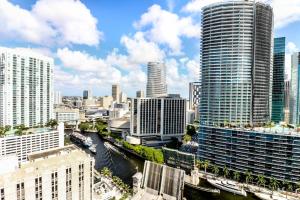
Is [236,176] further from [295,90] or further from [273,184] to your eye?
[295,90]

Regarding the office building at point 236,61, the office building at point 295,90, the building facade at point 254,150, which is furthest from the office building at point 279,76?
the building facade at point 254,150

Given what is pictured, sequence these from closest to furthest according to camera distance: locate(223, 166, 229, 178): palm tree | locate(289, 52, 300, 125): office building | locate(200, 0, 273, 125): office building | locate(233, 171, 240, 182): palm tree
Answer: locate(233, 171, 240, 182): palm tree < locate(223, 166, 229, 178): palm tree < locate(200, 0, 273, 125): office building < locate(289, 52, 300, 125): office building

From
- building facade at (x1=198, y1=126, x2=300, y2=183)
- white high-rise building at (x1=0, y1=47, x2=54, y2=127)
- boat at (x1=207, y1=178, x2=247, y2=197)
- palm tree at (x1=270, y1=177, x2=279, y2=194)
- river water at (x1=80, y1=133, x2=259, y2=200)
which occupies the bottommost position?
river water at (x1=80, y1=133, x2=259, y2=200)

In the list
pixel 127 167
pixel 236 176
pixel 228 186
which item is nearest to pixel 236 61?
pixel 236 176

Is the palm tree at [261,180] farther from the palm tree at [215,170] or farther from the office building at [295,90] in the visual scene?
the office building at [295,90]

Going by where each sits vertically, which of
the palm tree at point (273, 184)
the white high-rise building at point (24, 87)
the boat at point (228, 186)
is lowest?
the boat at point (228, 186)

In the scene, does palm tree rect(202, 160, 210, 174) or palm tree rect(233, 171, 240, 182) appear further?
palm tree rect(202, 160, 210, 174)

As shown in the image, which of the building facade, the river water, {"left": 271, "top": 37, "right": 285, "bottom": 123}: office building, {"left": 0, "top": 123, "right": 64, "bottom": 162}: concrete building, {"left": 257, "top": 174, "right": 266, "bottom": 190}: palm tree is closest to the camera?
the river water

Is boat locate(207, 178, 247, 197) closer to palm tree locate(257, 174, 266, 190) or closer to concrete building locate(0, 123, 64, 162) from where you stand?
palm tree locate(257, 174, 266, 190)

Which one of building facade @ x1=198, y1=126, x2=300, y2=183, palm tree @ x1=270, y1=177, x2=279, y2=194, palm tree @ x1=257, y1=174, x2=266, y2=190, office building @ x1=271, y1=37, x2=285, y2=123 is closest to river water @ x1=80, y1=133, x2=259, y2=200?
palm tree @ x1=257, y1=174, x2=266, y2=190
